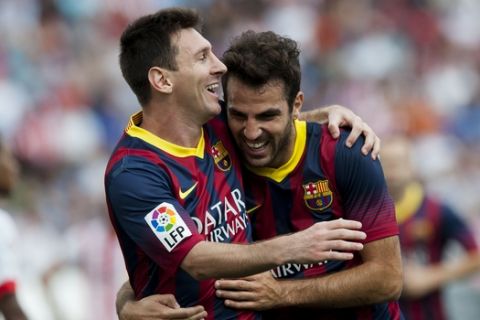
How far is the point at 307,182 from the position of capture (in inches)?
224

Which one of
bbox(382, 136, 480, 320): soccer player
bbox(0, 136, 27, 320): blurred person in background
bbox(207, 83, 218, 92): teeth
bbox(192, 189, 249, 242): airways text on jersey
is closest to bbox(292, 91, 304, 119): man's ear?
bbox(207, 83, 218, 92): teeth

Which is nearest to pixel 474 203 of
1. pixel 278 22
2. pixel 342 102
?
pixel 342 102

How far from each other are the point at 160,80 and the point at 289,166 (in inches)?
29.1

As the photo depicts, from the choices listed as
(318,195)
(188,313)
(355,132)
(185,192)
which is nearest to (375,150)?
(355,132)

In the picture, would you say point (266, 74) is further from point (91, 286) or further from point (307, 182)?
point (91, 286)

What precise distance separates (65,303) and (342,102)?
14.5 feet

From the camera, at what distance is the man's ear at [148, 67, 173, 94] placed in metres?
5.64

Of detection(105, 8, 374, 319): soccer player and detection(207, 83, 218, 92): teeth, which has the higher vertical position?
detection(207, 83, 218, 92): teeth

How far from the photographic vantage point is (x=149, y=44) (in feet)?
18.6

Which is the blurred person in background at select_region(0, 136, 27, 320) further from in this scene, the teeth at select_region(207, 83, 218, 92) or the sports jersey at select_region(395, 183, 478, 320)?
the sports jersey at select_region(395, 183, 478, 320)

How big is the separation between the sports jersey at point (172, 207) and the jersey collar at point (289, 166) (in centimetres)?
12

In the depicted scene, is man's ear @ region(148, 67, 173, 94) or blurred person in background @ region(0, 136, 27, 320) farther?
blurred person in background @ region(0, 136, 27, 320)

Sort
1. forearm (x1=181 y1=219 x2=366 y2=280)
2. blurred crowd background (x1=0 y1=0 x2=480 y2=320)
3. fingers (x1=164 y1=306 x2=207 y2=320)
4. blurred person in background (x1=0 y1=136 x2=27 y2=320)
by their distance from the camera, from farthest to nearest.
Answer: blurred crowd background (x1=0 y1=0 x2=480 y2=320) < blurred person in background (x1=0 y1=136 x2=27 y2=320) < fingers (x1=164 y1=306 x2=207 y2=320) < forearm (x1=181 y1=219 x2=366 y2=280)

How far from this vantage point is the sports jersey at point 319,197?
220 inches
